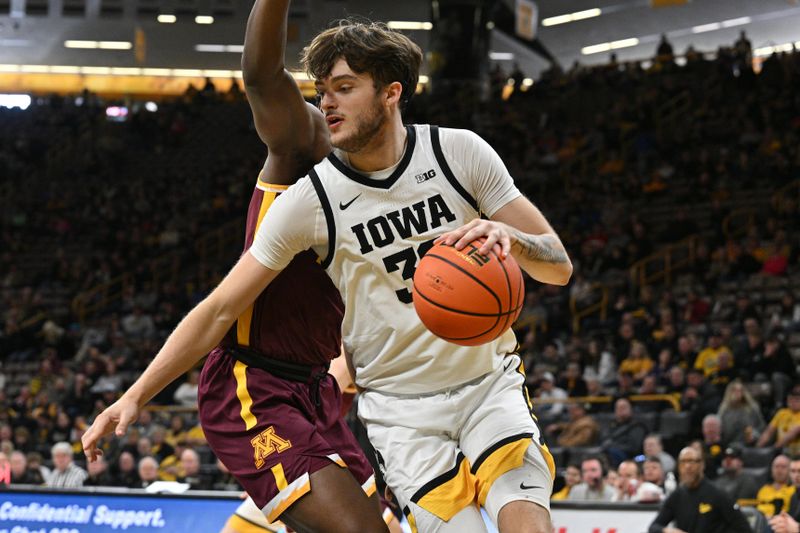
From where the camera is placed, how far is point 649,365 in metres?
13.9

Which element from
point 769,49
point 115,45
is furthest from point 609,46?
point 115,45

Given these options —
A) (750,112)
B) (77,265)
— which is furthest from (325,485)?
(77,265)

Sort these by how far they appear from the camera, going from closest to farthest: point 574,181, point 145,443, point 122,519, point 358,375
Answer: point 358,375 < point 122,519 < point 145,443 < point 574,181

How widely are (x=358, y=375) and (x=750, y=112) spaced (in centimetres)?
1822

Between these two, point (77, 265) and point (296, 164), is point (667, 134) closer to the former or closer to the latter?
point (77, 265)

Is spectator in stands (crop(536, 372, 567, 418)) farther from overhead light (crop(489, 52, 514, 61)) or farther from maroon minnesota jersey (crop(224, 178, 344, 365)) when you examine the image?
overhead light (crop(489, 52, 514, 61))

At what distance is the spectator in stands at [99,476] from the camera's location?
1243cm

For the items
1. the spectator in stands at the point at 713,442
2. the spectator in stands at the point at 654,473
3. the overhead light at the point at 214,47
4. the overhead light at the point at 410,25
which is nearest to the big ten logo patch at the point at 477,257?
the spectator in stands at the point at 654,473

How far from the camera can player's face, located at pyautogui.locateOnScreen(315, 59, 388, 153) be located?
11.9 feet

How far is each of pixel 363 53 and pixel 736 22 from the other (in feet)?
92.1

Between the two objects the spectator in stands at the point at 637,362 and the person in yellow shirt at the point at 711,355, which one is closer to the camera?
the person in yellow shirt at the point at 711,355

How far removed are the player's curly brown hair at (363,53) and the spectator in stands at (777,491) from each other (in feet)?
21.1

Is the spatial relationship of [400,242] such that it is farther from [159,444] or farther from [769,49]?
[769,49]

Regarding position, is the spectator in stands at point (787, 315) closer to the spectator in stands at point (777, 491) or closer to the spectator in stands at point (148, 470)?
the spectator in stands at point (777, 491)
